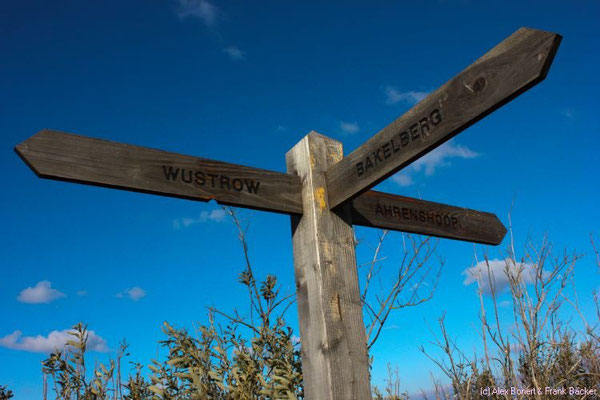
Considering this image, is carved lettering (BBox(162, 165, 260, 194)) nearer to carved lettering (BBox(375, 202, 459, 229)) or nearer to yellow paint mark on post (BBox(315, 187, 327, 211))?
yellow paint mark on post (BBox(315, 187, 327, 211))

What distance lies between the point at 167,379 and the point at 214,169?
4.00 feet

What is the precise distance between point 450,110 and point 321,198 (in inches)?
33.2

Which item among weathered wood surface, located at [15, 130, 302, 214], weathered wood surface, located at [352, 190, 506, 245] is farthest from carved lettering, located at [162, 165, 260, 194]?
weathered wood surface, located at [352, 190, 506, 245]

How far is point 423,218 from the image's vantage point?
2936mm

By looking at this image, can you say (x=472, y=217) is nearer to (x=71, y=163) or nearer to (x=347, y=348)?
(x=347, y=348)

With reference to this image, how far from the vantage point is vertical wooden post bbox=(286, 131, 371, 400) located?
2270mm

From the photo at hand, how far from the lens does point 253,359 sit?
2857 mm

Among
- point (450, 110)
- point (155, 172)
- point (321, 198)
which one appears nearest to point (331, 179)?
point (321, 198)

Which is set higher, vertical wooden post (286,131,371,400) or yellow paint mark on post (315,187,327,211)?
yellow paint mark on post (315,187,327,211)

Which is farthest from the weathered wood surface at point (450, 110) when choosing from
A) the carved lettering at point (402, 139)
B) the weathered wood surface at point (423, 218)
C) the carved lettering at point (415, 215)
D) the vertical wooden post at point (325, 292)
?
the carved lettering at point (415, 215)

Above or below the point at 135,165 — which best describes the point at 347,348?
below

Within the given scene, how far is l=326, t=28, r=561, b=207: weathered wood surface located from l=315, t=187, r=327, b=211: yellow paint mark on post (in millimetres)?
36

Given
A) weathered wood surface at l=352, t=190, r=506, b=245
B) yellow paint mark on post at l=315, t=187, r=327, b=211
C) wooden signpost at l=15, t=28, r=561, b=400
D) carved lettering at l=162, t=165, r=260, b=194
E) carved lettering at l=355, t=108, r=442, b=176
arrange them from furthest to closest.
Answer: weathered wood surface at l=352, t=190, r=506, b=245 → yellow paint mark on post at l=315, t=187, r=327, b=211 → carved lettering at l=162, t=165, r=260, b=194 → carved lettering at l=355, t=108, r=442, b=176 → wooden signpost at l=15, t=28, r=561, b=400

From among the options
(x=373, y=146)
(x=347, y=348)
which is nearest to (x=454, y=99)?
(x=373, y=146)
